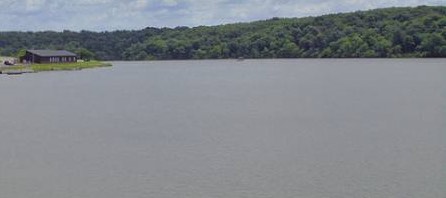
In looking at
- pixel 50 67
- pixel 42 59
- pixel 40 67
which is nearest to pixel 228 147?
pixel 40 67

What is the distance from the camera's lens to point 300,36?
110 m

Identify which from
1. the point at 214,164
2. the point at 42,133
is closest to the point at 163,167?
the point at 214,164

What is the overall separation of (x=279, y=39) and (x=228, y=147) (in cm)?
9504

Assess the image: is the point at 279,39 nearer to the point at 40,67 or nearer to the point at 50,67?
the point at 50,67

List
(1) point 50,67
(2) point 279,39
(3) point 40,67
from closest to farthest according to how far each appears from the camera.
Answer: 1. (3) point 40,67
2. (1) point 50,67
3. (2) point 279,39

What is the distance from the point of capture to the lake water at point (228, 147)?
13930 millimetres

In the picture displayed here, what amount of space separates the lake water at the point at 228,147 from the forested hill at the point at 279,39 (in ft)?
198

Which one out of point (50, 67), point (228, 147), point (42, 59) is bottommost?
point (50, 67)

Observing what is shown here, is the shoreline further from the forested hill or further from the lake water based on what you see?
the lake water

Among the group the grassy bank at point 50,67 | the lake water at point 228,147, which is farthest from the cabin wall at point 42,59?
the lake water at point 228,147

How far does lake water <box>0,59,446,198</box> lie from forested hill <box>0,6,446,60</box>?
60.3m

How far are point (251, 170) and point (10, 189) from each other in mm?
5031

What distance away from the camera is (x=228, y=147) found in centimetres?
1830

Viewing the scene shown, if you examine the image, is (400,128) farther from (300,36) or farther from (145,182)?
(300,36)
